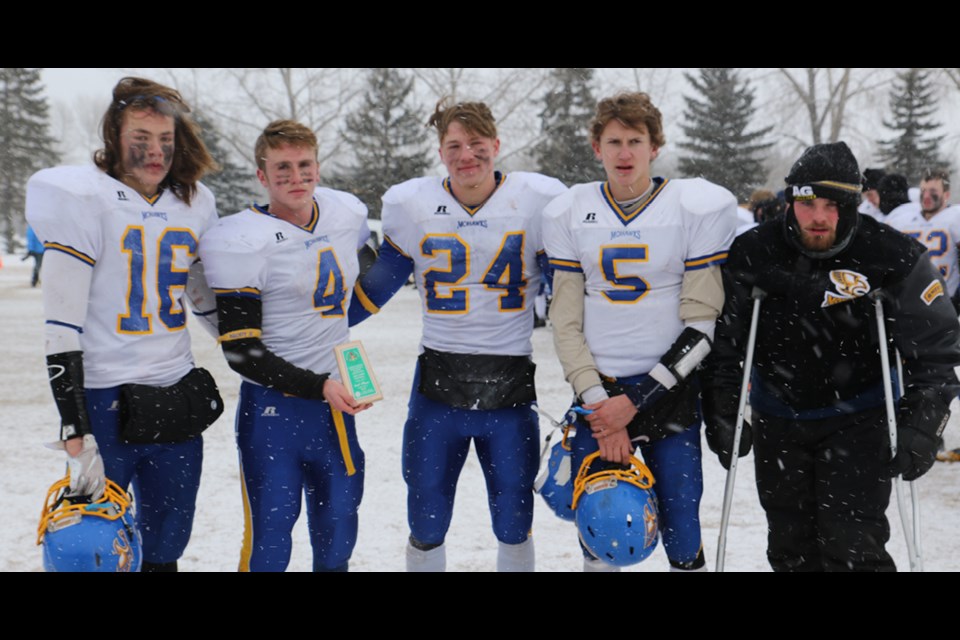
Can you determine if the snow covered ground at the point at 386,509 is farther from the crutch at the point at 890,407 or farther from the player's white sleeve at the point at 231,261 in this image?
the player's white sleeve at the point at 231,261

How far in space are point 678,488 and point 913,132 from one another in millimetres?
39712

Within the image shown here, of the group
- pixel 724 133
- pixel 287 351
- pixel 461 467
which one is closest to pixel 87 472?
pixel 287 351

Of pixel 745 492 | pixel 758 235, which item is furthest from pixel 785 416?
pixel 745 492

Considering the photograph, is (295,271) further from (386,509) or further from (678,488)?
(386,509)

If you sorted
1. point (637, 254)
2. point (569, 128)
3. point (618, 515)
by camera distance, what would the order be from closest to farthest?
1. point (618, 515)
2. point (637, 254)
3. point (569, 128)

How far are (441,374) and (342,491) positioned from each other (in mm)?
720

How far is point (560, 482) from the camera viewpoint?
3576 millimetres

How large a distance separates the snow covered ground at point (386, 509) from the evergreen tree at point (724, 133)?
27879mm

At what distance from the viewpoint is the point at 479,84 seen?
28.4 m

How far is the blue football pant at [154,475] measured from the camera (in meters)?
3.32

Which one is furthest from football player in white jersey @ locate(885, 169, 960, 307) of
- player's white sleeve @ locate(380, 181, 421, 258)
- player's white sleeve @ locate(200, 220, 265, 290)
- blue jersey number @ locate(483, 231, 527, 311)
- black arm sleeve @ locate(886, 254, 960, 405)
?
player's white sleeve @ locate(200, 220, 265, 290)

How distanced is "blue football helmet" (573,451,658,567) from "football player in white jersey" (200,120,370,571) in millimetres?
1069

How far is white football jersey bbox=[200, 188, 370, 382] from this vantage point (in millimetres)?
3441

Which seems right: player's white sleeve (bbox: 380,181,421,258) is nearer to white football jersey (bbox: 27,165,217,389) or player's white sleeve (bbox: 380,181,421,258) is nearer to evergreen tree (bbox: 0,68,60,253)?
white football jersey (bbox: 27,165,217,389)
